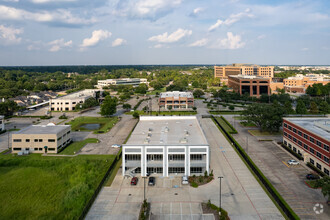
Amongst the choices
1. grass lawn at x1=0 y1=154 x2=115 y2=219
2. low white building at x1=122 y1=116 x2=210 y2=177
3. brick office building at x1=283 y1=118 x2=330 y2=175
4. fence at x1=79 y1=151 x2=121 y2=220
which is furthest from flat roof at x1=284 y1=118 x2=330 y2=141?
grass lawn at x1=0 y1=154 x2=115 y2=219

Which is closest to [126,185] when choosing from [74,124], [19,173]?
[19,173]

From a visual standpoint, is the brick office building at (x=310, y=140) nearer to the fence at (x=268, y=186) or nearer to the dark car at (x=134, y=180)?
the fence at (x=268, y=186)

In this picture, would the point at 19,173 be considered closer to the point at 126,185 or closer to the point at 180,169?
the point at 126,185

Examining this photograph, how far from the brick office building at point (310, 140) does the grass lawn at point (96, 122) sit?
1648 inches

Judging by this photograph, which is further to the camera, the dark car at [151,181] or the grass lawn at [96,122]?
the grass lawn at [96,122]

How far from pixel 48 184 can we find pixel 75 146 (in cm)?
1710

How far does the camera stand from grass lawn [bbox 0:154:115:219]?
1142 inches

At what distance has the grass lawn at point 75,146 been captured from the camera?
48.8m

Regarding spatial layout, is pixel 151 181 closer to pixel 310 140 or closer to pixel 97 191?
pixel 97 191

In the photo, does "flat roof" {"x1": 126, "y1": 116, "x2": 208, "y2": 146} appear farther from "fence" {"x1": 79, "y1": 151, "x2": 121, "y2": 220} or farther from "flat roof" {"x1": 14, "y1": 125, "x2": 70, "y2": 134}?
"flat roof" {"x1": 14, "y1": 125, "x2": 70, "y2": 134}

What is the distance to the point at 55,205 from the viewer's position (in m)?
30.2

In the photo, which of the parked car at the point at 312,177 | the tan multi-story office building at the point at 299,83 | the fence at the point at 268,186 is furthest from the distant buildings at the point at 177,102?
the tan multi-story office building at the point at 299,83

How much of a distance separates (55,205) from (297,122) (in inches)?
1713

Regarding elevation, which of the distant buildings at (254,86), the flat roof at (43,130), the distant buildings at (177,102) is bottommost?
the flat roof at (43,130)
